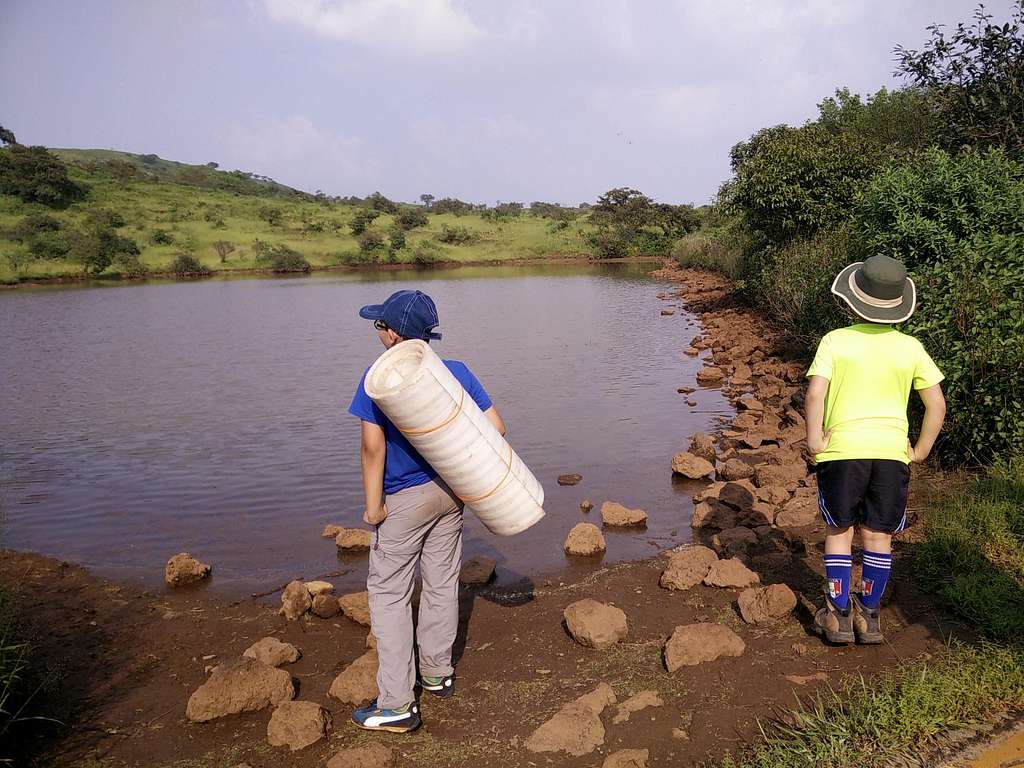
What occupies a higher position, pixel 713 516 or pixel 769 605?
pixel 769 605

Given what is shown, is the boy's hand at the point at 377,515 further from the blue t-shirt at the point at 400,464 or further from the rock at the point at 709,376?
the rock at the point at 709,376

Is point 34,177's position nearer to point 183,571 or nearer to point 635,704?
point 183,571

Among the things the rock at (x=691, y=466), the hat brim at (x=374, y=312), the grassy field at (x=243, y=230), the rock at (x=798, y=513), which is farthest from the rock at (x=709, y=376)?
the grassy field at (x=243, y=230)

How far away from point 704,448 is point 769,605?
431 centimetres

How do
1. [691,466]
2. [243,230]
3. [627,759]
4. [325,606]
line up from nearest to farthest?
[627,759], [325,606], [691,466], [243,230]

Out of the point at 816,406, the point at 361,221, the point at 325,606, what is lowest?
the point at 325,606

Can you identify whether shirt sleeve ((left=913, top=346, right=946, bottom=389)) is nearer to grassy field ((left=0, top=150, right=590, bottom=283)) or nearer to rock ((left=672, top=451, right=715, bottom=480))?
rock ((left=672, top=451, right=715, bottom=480))

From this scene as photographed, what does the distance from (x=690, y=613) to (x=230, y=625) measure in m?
3.01

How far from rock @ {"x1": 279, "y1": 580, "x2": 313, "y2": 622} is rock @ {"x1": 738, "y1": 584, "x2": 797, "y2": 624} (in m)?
2.77

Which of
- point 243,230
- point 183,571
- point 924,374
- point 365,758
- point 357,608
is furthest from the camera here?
point 243,230

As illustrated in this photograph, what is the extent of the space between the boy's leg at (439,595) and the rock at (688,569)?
1.72 metres

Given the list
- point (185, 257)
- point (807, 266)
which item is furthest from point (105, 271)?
point (807, 266)

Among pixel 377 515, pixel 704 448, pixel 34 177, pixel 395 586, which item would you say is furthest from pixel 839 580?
pixel 34 177

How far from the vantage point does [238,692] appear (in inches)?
142
